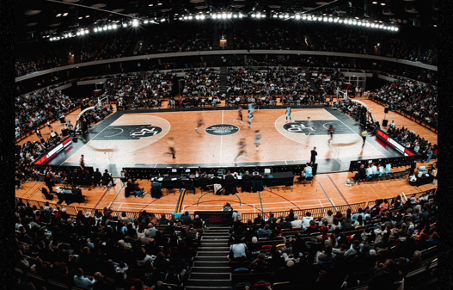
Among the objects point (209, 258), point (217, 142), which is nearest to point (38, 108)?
point (217, 142)

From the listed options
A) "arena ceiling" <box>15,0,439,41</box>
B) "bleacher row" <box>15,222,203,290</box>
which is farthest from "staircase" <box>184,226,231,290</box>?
"arena ceiling" <box>15,0,439,41</box>

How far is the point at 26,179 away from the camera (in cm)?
2403

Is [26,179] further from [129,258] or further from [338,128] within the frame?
[338,128]

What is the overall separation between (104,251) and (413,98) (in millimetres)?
41789

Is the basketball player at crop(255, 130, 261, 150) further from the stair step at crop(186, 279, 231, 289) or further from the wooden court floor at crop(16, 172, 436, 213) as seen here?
the stair step at crop(186, 279, 231, 289)

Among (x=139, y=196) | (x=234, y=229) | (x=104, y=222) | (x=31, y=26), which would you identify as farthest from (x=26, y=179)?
(x=31, y=26)

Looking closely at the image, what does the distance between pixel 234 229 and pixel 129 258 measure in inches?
171

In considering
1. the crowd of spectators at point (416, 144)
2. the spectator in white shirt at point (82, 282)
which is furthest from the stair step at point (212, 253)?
the crowd of spectators at point (416, 144)

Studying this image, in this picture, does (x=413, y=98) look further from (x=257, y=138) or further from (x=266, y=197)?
(x=266, y=197)

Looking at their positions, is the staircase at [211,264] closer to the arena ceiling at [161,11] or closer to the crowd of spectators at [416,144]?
the crowd of spectators at [416,144]

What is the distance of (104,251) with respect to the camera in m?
11.2

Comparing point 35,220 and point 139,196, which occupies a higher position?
point 35,220

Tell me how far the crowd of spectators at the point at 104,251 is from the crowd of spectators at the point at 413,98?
31764mm

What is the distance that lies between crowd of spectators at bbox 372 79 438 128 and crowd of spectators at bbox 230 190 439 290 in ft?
78.4
